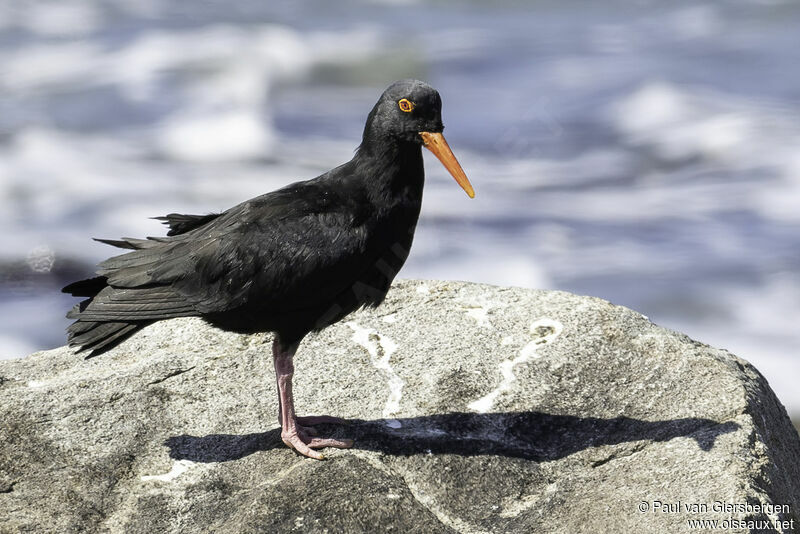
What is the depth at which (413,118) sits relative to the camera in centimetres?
534

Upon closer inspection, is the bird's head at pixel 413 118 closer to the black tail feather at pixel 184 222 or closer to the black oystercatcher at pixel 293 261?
the black oystercatcher at pixel 293 261

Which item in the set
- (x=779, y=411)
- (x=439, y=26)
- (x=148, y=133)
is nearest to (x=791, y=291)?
(x=779, y=411)

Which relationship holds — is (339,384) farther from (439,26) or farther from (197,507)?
(439,26)

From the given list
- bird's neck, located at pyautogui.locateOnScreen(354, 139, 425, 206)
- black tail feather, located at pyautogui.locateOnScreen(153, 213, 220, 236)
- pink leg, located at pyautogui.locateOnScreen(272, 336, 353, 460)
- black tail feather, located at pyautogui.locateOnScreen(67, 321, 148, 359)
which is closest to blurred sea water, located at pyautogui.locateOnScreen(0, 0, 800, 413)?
black tail feather, located at pyautogui.locateOnScreen(153, 213, 220, 236)

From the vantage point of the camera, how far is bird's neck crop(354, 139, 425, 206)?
532cm

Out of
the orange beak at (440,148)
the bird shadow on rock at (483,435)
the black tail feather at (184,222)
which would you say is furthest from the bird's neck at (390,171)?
the bird shadow on rock at (483,435)

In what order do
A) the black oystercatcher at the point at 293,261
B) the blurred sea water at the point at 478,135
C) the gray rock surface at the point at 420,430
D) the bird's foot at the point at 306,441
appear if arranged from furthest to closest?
1. the blurred sea water at the point at 478,135
2. the black oystercatcher at the point at 293,261
3. the bird's foot at the point at 306,441
4. the gray rock surface at the point at 420,430

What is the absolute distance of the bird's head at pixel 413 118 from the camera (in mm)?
5301

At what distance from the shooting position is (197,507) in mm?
4668

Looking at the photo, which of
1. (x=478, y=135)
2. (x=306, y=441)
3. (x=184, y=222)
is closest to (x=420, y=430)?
(x=306, y=441)

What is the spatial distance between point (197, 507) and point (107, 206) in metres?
10.0

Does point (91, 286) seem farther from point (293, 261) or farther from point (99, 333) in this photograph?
point (293, 261)

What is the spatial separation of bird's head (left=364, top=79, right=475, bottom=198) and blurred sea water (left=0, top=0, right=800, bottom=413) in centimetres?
620

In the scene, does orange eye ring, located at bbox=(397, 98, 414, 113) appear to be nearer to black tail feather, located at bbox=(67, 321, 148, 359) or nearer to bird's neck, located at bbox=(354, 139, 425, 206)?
bird's neck, located at bbox=(354, 139, 425, 206)
